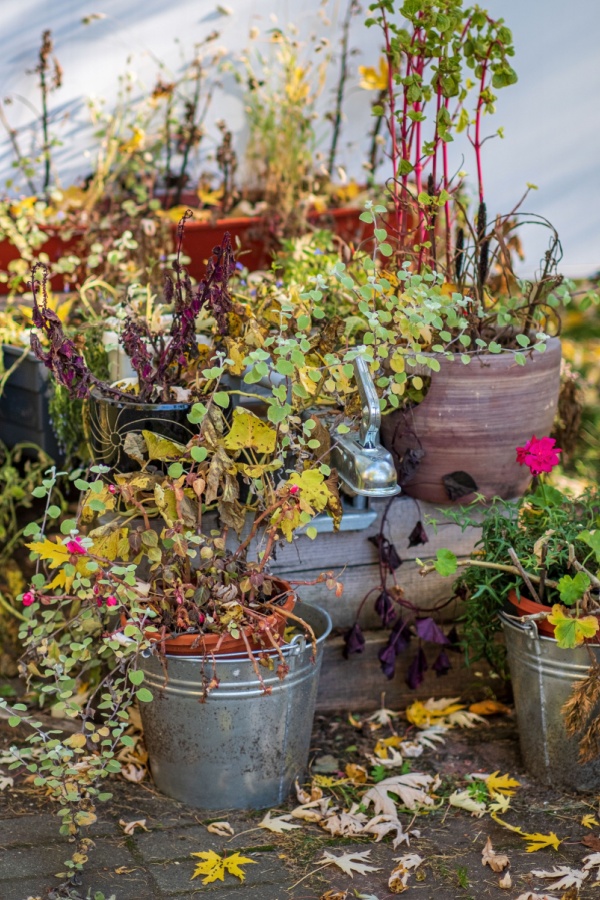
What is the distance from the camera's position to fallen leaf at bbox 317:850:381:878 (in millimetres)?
2246

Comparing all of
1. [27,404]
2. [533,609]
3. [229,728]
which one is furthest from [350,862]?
[27,404]

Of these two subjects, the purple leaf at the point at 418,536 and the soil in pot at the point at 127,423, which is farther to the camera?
the purple leaf at the point at 418,536

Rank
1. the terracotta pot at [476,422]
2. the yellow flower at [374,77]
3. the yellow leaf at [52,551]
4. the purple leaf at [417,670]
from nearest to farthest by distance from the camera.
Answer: the yellow leaf at [52,551], the terracotta pot at [476,422], the purple leaf at [417,670], the yellow flower at [374,77]

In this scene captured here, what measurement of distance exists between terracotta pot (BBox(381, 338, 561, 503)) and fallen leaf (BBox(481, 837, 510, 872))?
93cm

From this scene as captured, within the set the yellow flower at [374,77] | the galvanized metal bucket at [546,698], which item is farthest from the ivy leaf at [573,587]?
the yellow flower at [374,77]

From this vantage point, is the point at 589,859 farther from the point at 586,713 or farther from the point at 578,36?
the point at 578,36

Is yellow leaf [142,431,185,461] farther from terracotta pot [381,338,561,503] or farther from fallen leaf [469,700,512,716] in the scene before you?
fallen leaf [469,700,512,716]

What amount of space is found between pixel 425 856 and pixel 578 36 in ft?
12.3

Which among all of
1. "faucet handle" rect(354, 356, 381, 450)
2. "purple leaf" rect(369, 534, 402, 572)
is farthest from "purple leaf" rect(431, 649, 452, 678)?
"faucet handle" rect(354, 356, 381, 450)

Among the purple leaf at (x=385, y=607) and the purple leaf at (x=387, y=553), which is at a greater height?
the purple leaf at (x=387, y=553)

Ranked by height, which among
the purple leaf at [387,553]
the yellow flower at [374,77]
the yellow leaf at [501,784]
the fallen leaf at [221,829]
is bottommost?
the yellow leaf at [501,784]

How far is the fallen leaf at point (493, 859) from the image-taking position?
2.25 meters

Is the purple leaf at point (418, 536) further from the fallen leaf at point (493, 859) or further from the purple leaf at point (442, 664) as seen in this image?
the fallen leaf at point (493, 859)

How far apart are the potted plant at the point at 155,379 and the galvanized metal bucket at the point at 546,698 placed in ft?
3.14
